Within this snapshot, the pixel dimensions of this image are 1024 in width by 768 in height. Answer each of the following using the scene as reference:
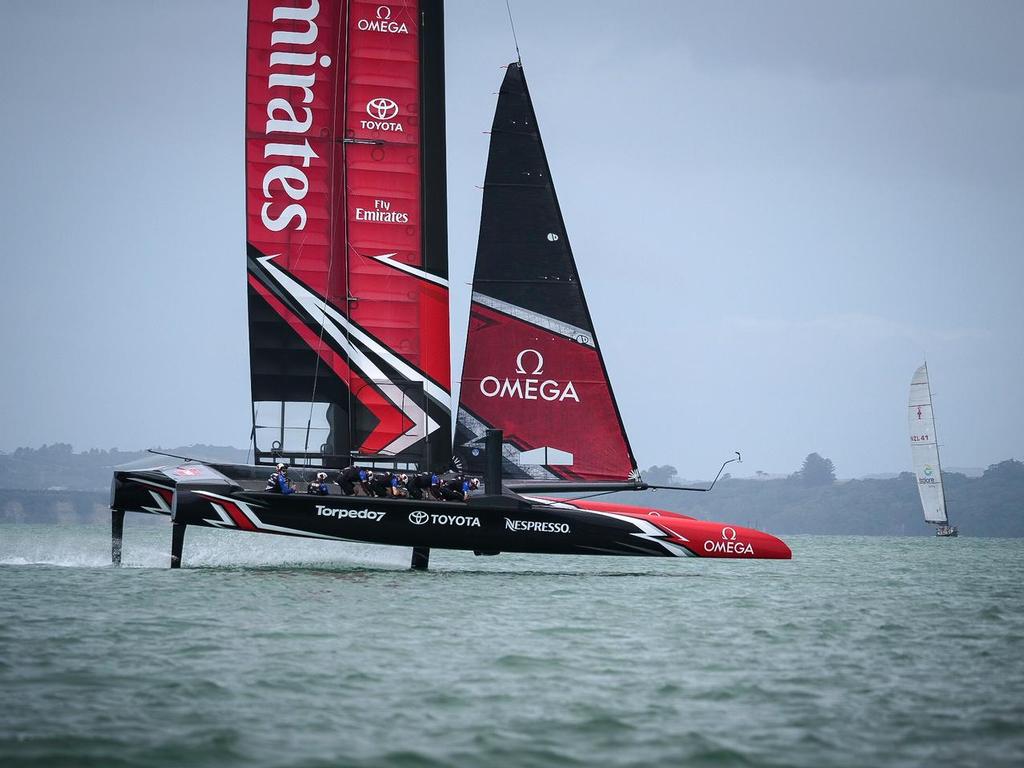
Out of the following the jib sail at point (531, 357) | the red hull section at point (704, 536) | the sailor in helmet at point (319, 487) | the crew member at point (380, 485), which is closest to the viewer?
the sailor in helmet at point (319, 487)

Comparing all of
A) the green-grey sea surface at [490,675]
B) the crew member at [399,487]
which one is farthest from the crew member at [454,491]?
the green-grey sea surface at [490,675]

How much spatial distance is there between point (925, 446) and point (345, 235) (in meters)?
58.4

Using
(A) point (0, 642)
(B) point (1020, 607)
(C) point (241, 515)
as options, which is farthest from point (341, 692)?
(B) point (1020, 607)

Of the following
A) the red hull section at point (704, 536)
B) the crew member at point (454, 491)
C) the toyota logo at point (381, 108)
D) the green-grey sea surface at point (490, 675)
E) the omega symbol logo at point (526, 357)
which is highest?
the toyota logo at point (381, 108)

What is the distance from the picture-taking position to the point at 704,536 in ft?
64.1

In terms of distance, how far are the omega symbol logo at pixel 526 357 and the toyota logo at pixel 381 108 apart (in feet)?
14.8

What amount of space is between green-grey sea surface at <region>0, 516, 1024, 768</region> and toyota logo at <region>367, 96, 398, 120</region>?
793 centimetres

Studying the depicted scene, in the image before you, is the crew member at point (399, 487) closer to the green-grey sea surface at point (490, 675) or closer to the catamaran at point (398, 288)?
the catamaran at point (398, 288)

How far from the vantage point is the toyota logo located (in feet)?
68.1

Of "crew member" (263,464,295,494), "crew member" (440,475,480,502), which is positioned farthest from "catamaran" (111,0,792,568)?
"crew member" (263,464,295,494)

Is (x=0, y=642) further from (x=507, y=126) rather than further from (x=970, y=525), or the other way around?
(x=970, y=525)

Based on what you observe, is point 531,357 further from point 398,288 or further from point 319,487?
point 319,487

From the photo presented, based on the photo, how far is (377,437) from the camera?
20594 mm

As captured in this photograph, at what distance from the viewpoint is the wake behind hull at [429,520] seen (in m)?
17.9
